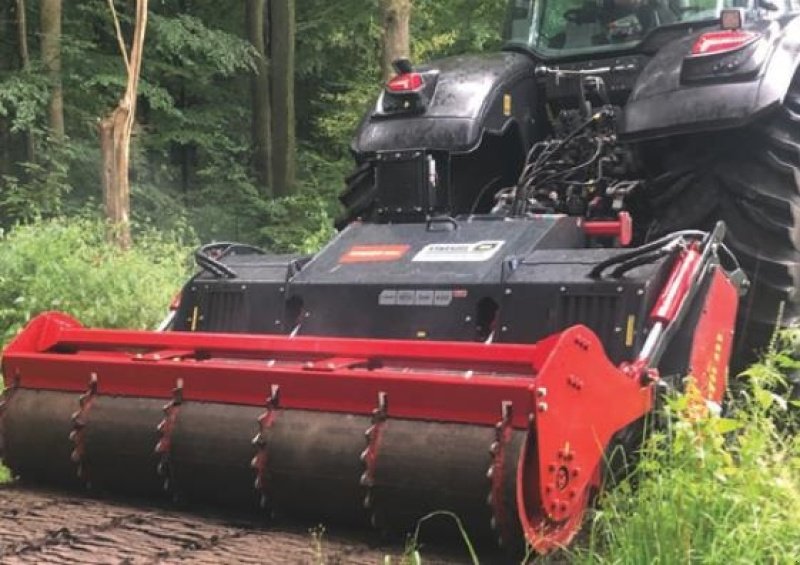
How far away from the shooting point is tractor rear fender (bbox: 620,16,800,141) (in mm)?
4047

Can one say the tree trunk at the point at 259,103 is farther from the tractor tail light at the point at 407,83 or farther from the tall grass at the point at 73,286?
the tractor tail light at the point at 407,83

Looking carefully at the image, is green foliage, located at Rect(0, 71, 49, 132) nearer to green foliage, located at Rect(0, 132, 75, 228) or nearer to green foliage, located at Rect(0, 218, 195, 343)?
green foliage, located at Rect(0, 132, 75, 228)

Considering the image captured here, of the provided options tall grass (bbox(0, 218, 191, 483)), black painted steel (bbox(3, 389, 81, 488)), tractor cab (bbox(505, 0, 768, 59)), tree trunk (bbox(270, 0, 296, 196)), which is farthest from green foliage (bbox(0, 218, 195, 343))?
tree trunk (bbox(270, 0, 296, 196))

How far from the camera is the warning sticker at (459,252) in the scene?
3.96 metres

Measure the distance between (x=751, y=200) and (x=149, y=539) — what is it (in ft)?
8.33

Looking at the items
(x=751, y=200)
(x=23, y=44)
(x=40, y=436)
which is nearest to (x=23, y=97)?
(x=23, y=44)

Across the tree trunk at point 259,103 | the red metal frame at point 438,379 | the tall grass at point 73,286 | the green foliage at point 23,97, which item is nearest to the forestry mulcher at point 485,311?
the red metal frame at point 438,379

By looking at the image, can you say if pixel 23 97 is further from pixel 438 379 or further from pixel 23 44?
pixel 438 379

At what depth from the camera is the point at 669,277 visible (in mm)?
3549

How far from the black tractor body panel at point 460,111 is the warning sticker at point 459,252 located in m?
0.68

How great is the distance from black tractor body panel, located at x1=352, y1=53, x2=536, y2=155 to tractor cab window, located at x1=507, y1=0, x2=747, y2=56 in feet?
1.06

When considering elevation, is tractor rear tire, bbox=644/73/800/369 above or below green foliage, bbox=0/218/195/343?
above

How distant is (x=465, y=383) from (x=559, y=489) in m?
0.38

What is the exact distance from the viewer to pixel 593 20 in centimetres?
529
